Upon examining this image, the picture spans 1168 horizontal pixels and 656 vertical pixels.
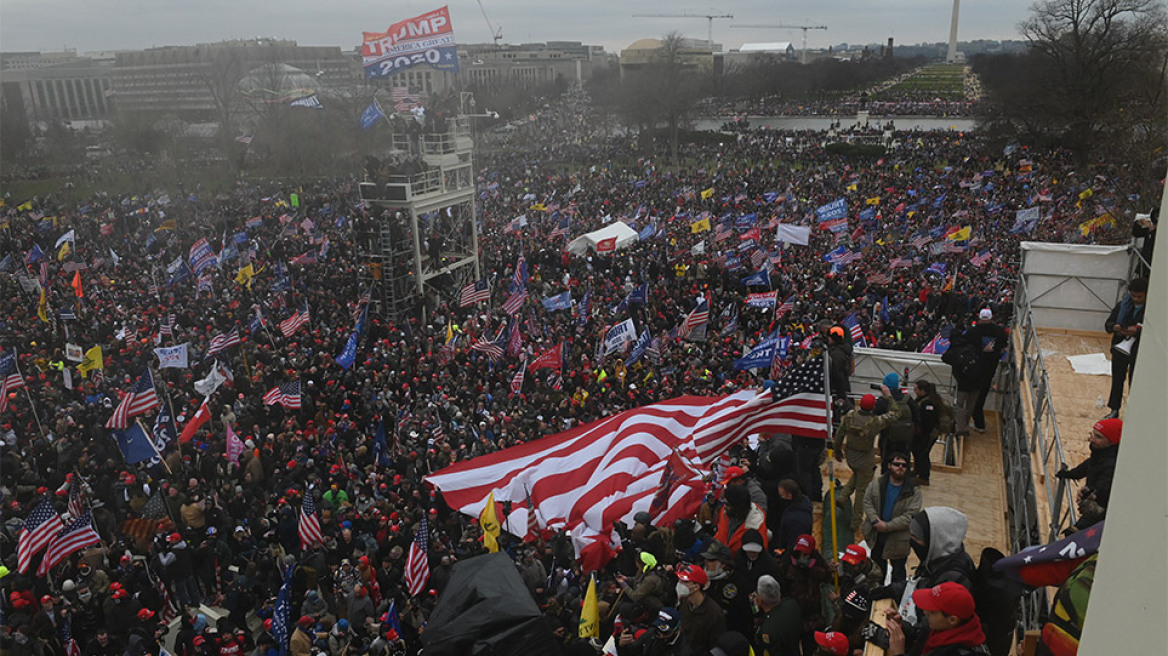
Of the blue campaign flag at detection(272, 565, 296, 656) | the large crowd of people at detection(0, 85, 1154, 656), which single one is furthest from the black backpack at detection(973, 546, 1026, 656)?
the blue campaign flag at detection(272, 565, 296, 656)

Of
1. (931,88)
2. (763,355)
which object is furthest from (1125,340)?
(931,88)

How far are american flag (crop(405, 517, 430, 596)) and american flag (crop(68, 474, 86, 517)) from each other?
5.18 m

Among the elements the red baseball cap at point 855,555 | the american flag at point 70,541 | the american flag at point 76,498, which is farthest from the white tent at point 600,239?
the red baseball cap at point 855,555

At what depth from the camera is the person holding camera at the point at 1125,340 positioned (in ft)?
23.5

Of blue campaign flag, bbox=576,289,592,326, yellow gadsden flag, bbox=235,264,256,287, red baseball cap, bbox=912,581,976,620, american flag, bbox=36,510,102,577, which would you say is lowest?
american flag, bbox=36,510,102,577

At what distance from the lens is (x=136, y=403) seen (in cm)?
1297

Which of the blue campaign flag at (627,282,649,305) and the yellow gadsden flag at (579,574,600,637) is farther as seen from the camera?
the blue campaign flag at (627,282,649,305)

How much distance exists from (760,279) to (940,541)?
15372mm

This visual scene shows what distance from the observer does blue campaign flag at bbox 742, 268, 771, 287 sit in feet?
65.9

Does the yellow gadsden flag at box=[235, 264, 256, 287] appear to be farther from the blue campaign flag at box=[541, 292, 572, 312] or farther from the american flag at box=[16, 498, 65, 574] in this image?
the american flag at box=[16, 498, 65, 574]

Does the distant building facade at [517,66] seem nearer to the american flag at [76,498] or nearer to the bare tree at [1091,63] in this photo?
the bare tree at [1091,63]

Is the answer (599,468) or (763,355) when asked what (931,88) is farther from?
(599,468)

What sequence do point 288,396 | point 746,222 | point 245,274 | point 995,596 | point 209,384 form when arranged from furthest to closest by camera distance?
point 746,222 → point 245,274 → point 209,384 → point 288,396 → point 995,596

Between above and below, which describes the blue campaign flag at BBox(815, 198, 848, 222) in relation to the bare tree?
below
